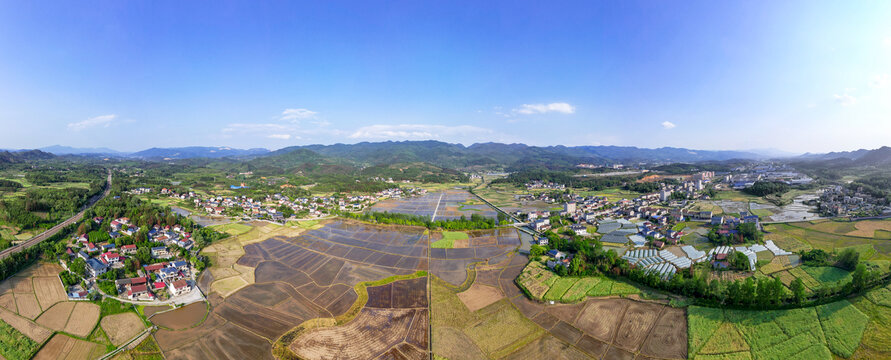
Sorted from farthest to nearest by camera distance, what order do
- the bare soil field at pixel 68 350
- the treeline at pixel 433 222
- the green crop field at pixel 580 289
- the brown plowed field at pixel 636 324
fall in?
1. the treeline at pixel 433 222
2. the green crop field at pixel 580 289
3. the brown plowed field at pixel 636 324
4. the bare soil field at pixel 68 350

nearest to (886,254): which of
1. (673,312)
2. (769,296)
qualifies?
(769,296)

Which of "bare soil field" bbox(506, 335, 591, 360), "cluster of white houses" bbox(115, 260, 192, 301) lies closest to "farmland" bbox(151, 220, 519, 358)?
"cluster of white houses" bbox(115, 260, 192, 301)

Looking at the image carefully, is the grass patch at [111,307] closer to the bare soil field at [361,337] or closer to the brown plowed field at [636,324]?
the bare soil field at [361,337]

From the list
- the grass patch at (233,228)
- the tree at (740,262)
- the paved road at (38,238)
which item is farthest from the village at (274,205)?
the tree at (740,262)

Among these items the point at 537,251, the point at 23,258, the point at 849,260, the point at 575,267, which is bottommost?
the point at 23,258

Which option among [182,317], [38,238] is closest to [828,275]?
[182,317]

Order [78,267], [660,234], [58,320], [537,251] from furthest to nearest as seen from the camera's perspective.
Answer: [660,234] → [537,251] → [78,267] → [58,320]

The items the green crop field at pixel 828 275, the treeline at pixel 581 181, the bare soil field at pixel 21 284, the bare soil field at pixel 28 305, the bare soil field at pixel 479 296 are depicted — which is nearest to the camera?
the bare soil field at pixel 28 305

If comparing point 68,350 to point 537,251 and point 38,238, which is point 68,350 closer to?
point 38,238

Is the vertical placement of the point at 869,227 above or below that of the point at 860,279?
above
